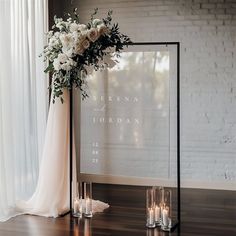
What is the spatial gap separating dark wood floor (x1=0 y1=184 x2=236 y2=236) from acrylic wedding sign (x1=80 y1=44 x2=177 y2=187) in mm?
353

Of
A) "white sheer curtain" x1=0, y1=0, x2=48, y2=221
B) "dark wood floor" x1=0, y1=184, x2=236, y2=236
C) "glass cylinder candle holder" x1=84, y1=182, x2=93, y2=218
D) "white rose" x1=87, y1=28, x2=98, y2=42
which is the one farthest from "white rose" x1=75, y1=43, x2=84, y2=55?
"dark wood floor" x1=0, y1=184, x2=236, y2=236

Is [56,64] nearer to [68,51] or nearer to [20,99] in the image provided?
[68,51]

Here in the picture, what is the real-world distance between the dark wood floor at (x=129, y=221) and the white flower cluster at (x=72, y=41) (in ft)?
4.48

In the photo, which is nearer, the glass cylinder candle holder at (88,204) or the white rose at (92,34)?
the white rose at (92,34)

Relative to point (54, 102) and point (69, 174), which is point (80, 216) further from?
point (54, 102)

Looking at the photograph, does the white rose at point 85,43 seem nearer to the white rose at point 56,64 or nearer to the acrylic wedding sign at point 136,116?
the white rose at point 56,64

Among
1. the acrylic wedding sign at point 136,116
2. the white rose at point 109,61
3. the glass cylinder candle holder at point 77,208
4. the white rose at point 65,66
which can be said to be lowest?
the glass cylinder candle holder at point 77,208

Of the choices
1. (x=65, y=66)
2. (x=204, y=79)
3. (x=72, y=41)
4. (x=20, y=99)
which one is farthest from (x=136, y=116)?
(x=204, y=79)

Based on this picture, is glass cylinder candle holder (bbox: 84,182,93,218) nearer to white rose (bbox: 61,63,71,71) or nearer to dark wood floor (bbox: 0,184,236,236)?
dark wood floor (bbox: 0,184,236,236)

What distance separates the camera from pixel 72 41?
157 inches

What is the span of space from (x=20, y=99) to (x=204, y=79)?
7.36 feet

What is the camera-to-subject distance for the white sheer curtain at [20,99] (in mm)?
4219

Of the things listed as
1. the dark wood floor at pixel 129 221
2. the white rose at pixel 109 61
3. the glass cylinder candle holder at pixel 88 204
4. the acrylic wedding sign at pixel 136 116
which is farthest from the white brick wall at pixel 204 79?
the glass cylinder candle holder at pixel 88 204

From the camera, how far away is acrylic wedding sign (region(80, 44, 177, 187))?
14.2 ft
